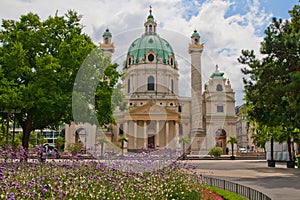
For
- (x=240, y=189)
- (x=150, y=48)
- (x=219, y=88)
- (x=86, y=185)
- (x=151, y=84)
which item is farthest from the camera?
(x=219, y=88)

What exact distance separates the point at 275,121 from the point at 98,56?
13.3 metres

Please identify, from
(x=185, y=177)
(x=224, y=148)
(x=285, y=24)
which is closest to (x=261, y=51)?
(x=285, y=24)

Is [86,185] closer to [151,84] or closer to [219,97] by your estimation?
[151,84]

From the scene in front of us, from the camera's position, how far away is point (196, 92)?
76.2 metres

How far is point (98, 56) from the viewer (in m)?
25.1

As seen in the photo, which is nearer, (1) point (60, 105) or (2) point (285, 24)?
(1) point (60, 105)

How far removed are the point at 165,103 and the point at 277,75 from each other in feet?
182

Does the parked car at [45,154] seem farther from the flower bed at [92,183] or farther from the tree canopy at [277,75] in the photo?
the tree canopy at [277,75]

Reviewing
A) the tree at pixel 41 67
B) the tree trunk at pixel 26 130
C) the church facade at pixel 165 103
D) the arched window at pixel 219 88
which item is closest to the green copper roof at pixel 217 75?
the church facade at pixel 165 103

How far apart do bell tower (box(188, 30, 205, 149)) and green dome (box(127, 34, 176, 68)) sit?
19.6 ft

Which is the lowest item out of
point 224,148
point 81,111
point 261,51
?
point 224,148

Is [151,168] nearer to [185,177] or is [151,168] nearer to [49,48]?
[185,177]

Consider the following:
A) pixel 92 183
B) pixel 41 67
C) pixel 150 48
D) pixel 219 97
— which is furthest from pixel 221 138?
pixel 92 183

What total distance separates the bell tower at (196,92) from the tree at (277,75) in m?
45.3
